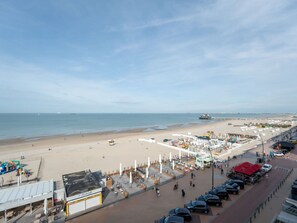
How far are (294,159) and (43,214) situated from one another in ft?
110

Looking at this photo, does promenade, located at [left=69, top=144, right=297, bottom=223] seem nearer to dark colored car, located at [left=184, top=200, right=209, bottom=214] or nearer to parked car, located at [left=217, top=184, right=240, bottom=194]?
dark colored car, located at [left=184, top=200, right=209, bottom=214]

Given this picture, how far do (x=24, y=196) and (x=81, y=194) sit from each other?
437 cm

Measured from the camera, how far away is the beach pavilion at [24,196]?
12536 mm

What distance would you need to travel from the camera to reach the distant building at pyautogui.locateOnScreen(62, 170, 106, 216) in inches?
521

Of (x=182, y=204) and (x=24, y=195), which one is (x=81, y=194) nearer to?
(x=24, y=195)

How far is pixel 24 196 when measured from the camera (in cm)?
1334

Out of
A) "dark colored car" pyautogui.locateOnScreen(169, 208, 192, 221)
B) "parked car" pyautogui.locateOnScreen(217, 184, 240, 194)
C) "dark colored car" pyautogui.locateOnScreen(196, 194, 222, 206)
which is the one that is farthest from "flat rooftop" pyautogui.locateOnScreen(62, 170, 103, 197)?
"parked car" pyautogui.locateOnScreen(217, 184, 240, 194)

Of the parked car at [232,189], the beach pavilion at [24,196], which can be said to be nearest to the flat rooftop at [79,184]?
the beach pavilion at [24,196]

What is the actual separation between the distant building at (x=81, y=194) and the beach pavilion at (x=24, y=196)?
61.1 inches

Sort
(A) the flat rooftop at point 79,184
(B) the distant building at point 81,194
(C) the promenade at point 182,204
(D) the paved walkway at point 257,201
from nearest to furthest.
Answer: (D) the paved walkway at point 257,201 < (C) the promenade at point 182,204 < (B) the distant building at point 81,194 < (A) the flat rooftop at point 79,184

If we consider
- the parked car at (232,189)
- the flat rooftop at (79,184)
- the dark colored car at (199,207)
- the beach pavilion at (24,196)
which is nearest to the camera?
the beach pavilion at (24,196)

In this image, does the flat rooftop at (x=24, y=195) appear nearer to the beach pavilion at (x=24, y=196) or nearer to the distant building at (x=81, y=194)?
the beach pavilion at (x=24, y=196)

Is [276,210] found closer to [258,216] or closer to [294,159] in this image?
[258,216]

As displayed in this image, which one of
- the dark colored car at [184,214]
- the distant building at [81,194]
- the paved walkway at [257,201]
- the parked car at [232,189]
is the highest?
the distant building at [81,194]
